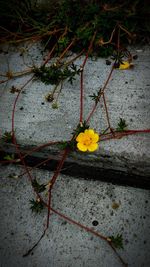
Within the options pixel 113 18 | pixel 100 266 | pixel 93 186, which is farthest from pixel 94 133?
pixel 113 18

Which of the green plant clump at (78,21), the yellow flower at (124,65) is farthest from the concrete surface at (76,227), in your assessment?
the green plant clump at (78,21)

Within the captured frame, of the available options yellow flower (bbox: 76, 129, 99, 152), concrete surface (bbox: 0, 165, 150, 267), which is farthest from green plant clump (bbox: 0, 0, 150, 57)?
concrete surface (bbox: 0, 165, 150, 267)

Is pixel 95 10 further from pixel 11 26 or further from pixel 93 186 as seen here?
pixel 93 186

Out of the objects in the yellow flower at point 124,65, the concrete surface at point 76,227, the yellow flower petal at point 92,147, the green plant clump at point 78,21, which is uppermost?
the green plant clump at point 78,21

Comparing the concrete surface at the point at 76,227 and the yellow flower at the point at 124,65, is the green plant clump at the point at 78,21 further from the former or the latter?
the concrete surface at the point at 76,227

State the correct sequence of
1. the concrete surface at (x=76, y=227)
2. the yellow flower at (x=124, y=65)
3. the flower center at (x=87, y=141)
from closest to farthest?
the concrete surface at (x=76, y=227)
the flower center at (x=87, y=141)
the yellow flower at (x=124, y=65)
